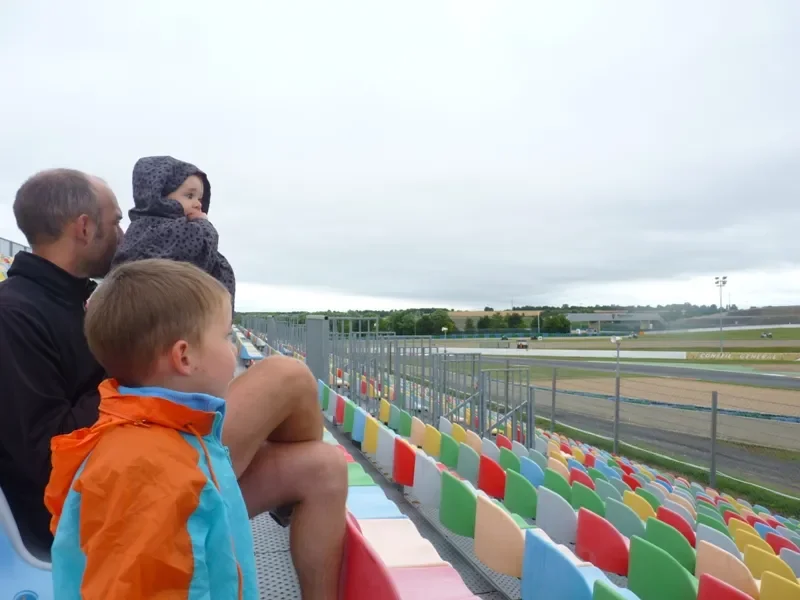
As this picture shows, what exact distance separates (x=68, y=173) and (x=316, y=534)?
868 millimetres

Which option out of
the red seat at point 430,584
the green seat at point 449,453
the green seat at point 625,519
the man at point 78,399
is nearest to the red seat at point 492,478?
the green seat at point 449,453

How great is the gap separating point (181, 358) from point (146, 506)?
8.1 inches

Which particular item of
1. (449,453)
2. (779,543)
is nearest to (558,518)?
(449,453)

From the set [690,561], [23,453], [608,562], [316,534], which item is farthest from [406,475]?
[23,453]

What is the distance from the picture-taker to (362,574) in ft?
3.35

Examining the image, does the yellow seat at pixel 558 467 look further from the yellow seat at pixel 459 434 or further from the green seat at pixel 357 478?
the green seat at pixel 357 478

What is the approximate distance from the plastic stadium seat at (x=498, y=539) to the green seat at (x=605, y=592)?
1.56 feet

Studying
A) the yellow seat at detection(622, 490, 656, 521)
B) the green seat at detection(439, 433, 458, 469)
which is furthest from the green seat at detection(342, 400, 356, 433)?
the yellow seat at detection(622, 490, 656, 521)

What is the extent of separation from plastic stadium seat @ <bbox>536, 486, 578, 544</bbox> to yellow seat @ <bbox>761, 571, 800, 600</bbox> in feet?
2.13

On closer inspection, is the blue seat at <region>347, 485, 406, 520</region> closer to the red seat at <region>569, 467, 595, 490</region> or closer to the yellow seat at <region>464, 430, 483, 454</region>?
the yellow seat at <region>464, 430, 483, 454</region>

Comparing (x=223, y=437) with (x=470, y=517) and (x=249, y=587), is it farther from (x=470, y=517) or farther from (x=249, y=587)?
(x=470, y=517)

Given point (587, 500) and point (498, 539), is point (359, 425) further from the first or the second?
point (498, 539)

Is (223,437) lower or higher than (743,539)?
higher

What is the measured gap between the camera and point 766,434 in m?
A: 11.6
